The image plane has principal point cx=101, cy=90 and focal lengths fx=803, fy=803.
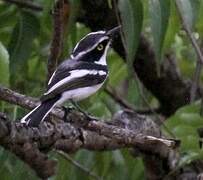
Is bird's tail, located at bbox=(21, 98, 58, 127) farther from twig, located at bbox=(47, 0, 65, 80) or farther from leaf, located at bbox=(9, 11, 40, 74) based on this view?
leaf, located at bbox=(9, 11, 40, 74)

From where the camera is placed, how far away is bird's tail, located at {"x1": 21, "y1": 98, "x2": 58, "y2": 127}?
99.0 inches

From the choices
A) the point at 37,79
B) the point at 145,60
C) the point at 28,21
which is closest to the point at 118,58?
the point at 145,60

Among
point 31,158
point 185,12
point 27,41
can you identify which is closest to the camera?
point 31,158

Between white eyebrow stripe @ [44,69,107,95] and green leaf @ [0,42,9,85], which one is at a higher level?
green leaf @ [0,42,9,85]

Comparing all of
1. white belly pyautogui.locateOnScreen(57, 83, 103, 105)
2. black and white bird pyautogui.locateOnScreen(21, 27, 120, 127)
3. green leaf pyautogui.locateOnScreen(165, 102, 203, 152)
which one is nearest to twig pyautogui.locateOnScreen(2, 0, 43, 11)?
black and white bird pyautogui.locateOnScreen(21, 27, 120, 127)

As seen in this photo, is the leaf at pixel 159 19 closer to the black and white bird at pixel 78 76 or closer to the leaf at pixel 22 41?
the black and white bird at pixel 78 76

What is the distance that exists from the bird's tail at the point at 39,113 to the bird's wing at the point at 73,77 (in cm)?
3

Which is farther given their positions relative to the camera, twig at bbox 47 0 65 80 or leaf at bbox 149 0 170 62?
twig at bbox 47 0 65 80

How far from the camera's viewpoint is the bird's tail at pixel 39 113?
252 centimetres

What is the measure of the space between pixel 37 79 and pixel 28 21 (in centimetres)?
69

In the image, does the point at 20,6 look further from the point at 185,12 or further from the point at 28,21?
the point at 185,12

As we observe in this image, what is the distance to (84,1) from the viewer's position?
384 cm

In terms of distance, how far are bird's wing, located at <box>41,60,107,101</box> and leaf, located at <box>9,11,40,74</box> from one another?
1.13ft

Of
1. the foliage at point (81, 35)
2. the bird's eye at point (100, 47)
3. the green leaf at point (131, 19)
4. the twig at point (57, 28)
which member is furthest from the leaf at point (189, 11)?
the bird's eye at point (100, 47)
